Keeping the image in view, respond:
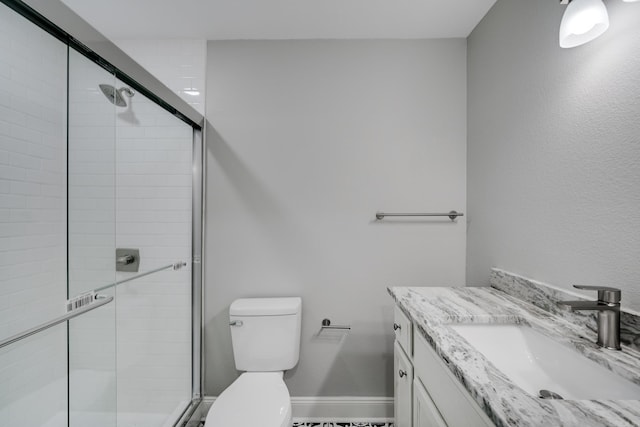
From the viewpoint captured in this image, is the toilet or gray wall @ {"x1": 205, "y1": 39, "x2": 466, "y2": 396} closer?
the toilet

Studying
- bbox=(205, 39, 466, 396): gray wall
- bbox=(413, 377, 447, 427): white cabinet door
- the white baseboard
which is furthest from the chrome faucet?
the white baseboard

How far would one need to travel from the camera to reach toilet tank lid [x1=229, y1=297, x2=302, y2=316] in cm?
147

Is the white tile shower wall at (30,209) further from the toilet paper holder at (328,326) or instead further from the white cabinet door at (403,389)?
the white cabinet door at (403,389)

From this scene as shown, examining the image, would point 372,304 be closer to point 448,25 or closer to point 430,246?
point 430,246

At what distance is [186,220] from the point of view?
63.9 inches

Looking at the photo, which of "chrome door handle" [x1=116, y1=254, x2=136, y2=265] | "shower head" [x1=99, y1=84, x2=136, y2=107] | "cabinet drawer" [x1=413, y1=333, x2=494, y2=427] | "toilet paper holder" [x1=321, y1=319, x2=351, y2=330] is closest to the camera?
"cabinet drawer" [x1=413, y1=333, x2=494, y2=427]

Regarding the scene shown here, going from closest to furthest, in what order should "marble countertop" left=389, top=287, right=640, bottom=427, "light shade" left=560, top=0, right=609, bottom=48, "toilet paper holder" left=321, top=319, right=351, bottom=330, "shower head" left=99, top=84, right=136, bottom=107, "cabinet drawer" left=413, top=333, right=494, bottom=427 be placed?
"marble countertop" left=389, top=287, right=640, bottom=427, "cabinet drawer" left=413, top=333, right=494, bottom=427, "light shade" left=560, top=0, right=609, bottom=48, "shower head" left=99, top=84, right=136, bottom=107, "toilet paper holder" left=321, top=319, right=351, bottom=330

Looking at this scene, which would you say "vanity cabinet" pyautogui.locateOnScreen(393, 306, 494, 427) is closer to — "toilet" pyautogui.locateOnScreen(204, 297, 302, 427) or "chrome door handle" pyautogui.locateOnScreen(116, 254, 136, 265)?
"toilet" pyautogui.locateOnScreen(204, 297, 302, 427)

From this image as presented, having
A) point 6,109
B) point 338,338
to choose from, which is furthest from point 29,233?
point 338,338

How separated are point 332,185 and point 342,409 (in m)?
1.43

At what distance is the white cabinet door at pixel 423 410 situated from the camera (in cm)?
82

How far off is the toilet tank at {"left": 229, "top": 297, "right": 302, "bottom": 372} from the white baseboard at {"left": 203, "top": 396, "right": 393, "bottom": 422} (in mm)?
379

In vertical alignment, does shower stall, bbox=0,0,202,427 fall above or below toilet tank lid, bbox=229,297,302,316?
above

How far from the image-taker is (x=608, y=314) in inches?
28.4
